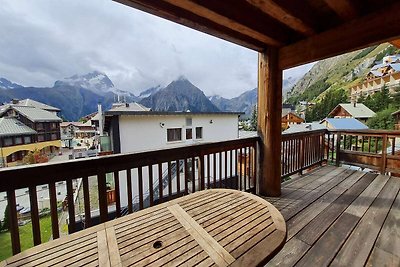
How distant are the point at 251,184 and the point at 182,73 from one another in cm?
4736

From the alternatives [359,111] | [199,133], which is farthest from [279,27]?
[359,111]

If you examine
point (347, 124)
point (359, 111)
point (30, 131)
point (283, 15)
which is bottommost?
point (347, 124)

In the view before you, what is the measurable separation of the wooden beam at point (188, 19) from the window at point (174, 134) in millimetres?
8335

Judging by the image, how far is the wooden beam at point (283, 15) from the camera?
1.61 meters

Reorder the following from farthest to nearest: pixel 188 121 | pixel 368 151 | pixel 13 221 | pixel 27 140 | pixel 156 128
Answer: pixel 188 121 → pixel 156 128 → pixel 368 151 → pixel 27 140 → pixel 13 221

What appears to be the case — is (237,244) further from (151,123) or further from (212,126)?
(212,126)

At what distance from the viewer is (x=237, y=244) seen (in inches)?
→ 33.6

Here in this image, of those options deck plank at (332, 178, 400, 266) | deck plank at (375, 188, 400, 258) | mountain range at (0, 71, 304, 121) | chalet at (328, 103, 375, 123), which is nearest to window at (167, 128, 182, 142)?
mountain range at (0, 71, 304, 121)

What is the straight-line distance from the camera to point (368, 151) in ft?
14.0

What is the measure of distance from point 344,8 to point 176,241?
2404 mm

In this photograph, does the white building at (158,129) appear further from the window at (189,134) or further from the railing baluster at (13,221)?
the railing baluster at (13,221)

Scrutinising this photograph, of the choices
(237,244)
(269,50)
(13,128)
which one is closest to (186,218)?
(237,244)

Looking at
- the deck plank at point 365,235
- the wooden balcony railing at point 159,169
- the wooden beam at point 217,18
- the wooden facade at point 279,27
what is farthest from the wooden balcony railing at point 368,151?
the wooden beam at point 217,18

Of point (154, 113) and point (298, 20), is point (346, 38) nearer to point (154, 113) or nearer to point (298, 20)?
point (298, 20)
